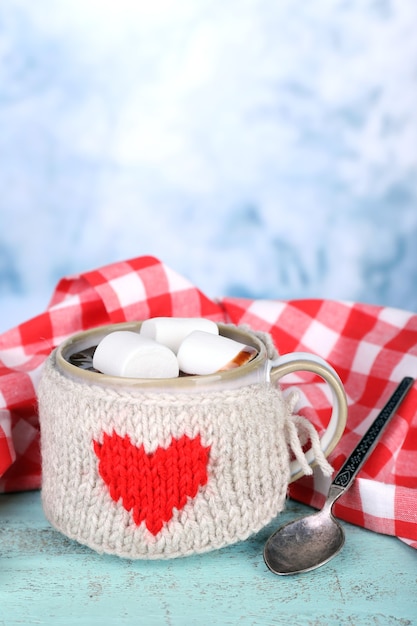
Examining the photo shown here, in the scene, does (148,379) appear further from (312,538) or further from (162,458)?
(312,538)

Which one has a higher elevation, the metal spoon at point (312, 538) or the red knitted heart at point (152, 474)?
the red knitted heart at point (152, 474)

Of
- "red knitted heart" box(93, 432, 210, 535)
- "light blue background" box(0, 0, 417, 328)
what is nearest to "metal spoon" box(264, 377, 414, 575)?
"red knitted heart" box(93, 432, 210, 535)

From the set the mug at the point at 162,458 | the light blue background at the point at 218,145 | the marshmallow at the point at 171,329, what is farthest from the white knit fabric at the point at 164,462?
the light blue background at the point at 218,145

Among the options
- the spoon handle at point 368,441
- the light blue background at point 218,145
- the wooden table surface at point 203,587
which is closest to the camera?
the wooden table surface at point 203,587

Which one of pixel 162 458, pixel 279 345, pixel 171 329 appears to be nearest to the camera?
pixel 162 458

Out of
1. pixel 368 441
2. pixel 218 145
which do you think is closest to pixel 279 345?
pixel 368 441

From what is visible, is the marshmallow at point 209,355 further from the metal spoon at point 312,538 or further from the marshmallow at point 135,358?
the metal spoon at point 312,538

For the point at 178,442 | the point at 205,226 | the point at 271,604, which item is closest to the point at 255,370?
the point at 178,442

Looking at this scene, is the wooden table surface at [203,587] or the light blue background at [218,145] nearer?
the wooden table surface at [203,587]
